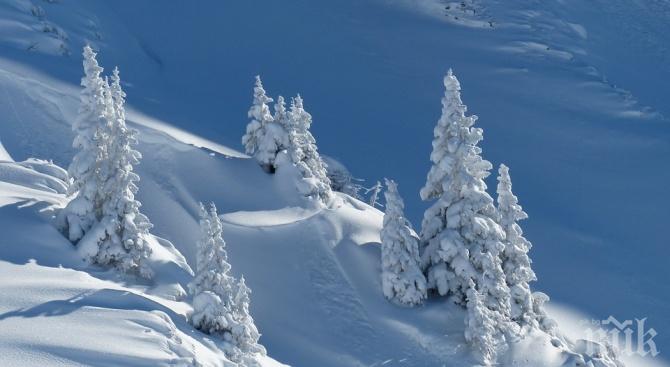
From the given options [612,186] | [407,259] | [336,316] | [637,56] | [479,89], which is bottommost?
[336,316]

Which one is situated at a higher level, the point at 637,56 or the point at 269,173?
the point at 637,56

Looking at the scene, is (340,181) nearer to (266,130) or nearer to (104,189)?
(266,130)

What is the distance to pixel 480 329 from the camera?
86.1 ft

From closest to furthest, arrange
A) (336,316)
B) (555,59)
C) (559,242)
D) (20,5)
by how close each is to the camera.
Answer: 1. (336,316)
2. (559,242)
3. (20,5)
4. (555,59)

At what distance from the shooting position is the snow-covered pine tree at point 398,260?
27375 mm

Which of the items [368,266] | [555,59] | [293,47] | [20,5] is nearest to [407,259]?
[368,266]

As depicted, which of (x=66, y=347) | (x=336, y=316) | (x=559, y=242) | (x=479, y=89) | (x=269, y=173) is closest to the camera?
(x=66, y=347)

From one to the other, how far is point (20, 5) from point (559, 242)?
28.9 meters

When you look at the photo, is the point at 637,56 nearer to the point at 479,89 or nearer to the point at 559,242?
the point at 479,89

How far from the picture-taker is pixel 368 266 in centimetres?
2855

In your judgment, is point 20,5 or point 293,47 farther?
point 293,47

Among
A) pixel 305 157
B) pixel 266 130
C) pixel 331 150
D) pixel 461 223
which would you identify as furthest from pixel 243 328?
pixel 331 150

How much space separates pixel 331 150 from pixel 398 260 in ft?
57.1

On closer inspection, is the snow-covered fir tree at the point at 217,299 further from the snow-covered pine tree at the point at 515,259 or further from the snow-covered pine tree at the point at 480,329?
the snow-covered pine tree at the point at 515,259
